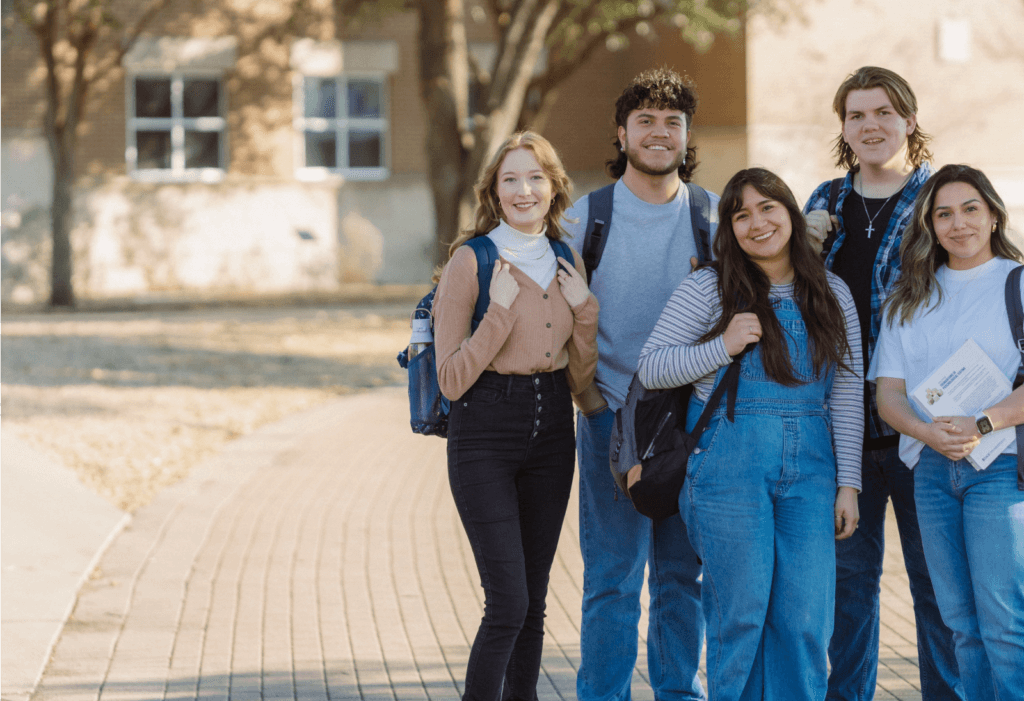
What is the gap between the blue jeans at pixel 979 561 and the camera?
3373 mm

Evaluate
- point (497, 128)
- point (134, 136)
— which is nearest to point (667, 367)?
point (497, 128)

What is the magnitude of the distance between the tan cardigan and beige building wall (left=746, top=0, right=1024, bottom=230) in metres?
17.0

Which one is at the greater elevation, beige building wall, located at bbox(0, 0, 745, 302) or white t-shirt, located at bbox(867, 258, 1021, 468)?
beige building wall, located at bbox(0, 0, 745, 302)

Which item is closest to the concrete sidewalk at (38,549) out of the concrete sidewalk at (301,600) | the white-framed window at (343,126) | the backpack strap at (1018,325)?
the concrete sidewalk at (301,600)

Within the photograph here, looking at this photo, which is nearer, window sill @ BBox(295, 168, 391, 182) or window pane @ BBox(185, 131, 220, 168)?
window pane @ BBox(185, 131, 220, 168)

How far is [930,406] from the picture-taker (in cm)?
354

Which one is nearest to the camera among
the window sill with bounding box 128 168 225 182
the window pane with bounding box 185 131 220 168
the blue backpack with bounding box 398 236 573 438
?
the blue backpack with bounding box 398 236 573 438

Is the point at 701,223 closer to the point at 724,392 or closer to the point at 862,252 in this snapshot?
the point at 862,252

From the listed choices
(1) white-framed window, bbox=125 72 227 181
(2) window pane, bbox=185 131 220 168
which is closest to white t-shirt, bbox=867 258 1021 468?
(1) white-framed window, bbox=125 72 227 181

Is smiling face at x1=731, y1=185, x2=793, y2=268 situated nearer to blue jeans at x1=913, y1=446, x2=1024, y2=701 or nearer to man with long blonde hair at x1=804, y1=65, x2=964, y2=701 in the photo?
man with long blonde hair at x1=804, y1=65, x2=964, y2=701


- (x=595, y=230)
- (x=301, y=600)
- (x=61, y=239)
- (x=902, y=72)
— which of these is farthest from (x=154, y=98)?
(x=595, y=230)

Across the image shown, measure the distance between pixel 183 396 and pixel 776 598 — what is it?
9.31m

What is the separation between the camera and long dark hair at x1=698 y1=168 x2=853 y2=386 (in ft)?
11.4

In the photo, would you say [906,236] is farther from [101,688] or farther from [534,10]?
[534,10]
